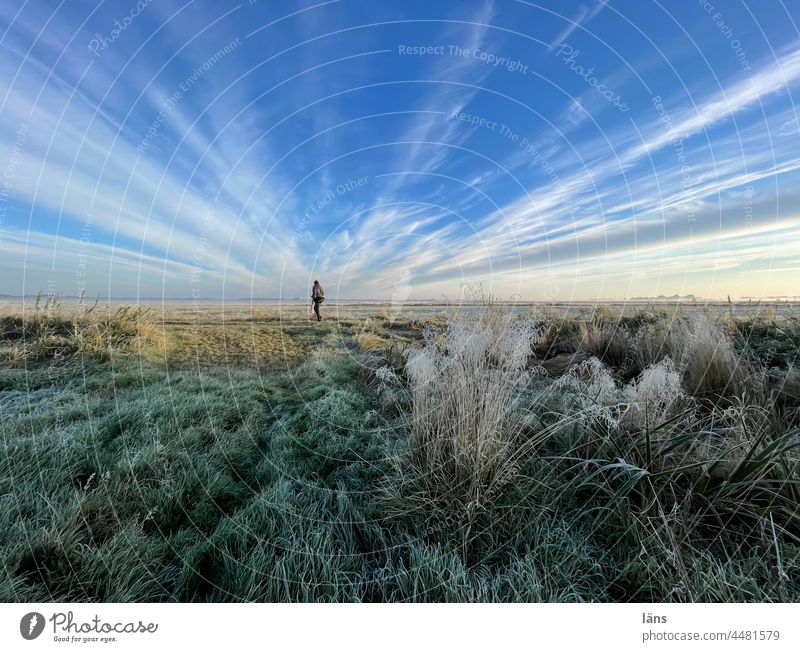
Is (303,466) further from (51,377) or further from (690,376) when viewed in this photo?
(690,376)

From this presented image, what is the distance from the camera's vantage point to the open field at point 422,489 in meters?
1.51

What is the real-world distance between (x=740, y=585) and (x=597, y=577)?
0.57m

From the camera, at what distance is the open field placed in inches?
59.6

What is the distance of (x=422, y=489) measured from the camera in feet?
6.88
